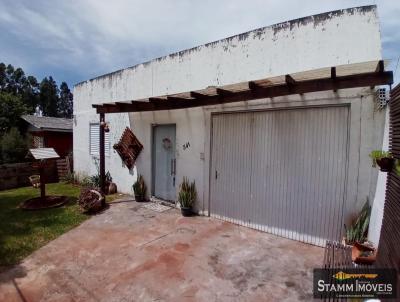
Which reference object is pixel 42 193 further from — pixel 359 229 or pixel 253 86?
pixel 359 229

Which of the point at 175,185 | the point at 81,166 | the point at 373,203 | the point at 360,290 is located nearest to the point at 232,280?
the point at 360,290

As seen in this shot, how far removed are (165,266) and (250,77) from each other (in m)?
4.33

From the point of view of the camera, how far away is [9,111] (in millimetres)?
18016

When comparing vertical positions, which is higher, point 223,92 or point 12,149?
point 223,92

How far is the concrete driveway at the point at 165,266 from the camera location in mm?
3588

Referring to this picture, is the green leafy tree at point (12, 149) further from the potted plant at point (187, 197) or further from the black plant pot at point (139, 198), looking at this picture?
the potted plant at point (187, 197)

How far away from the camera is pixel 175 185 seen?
7.54 m

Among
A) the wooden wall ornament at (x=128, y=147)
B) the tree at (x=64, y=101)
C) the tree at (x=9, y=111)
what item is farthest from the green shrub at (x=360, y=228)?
the tree at (x=64, y=101)

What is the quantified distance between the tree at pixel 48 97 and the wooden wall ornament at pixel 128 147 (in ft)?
133

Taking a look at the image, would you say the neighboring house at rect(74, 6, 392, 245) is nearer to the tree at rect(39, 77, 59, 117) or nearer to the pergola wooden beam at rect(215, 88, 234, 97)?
the pergola wooden beam at rect(215, 88, 234, 97)

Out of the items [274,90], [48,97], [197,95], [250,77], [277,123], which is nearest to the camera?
[274,90]

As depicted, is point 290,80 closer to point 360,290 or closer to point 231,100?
point 231,100

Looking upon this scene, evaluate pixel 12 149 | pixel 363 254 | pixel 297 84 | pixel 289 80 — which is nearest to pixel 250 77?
pixel 297 84

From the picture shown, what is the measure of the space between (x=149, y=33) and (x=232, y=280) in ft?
22.2
